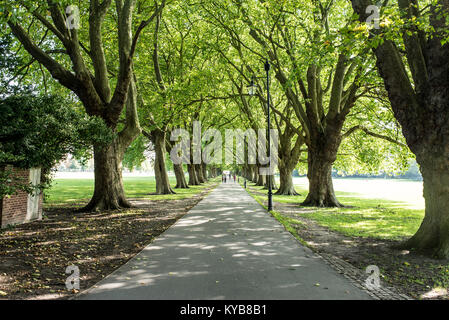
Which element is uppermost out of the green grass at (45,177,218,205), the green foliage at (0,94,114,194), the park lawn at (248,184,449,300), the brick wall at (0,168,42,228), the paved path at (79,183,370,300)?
the green foliage at (0,94,114,194)

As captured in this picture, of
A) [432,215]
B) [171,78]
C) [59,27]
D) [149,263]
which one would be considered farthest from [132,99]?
[432,215]

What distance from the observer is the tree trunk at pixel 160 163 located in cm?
2425

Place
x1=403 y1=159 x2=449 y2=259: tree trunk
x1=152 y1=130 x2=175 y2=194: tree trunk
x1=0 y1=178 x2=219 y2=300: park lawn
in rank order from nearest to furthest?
x1=0 y1=178 x2=219 y2=300: park lawn → x1=403 y1=159 x2=449 y2=259: tree trunk → x1=152 y1=130 x2=175 y2=194: tree trunk

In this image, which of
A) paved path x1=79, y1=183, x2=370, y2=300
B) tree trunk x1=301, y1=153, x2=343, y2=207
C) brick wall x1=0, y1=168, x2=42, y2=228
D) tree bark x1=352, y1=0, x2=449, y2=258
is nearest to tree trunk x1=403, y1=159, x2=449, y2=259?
tree bark x1=352, y1=0, x2=449, y2=258

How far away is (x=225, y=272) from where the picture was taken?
495 centimetres

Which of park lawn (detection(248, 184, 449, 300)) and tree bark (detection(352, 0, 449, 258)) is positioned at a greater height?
tree bark (detection(352, 0, 449, 258))

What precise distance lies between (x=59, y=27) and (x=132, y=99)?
4390 mm

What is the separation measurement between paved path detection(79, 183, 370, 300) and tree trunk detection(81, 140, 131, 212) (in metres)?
6.72

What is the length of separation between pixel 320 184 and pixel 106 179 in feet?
37.5

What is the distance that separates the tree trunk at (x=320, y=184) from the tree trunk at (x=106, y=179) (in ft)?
34.2

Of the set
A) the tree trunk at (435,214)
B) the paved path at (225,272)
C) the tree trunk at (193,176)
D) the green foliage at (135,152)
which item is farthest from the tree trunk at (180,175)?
the tree trunk at (435,214)

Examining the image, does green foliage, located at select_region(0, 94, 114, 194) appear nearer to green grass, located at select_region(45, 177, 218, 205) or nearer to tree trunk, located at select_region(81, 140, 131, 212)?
green grass, located at select_region(45, 177, 218, 205)

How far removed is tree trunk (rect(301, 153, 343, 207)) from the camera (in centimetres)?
1599
